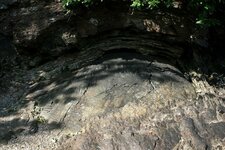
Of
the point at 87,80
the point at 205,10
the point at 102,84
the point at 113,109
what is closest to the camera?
the point at 113,109

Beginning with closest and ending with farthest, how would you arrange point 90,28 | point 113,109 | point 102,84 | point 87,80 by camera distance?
1. point 113,109
2. point 102,84
3. point 87,80
4. point 90,28

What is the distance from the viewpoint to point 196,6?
275 inches

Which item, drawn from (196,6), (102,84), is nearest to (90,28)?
(102,84)

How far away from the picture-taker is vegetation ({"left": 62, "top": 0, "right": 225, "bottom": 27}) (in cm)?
662

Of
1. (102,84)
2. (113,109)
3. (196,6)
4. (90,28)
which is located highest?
(196,6)

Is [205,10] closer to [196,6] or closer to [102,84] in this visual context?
[196,6]

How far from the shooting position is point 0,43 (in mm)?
8133

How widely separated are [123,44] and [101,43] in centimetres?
42

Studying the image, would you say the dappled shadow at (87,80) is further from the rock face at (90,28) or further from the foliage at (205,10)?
the foliage at (205,10)

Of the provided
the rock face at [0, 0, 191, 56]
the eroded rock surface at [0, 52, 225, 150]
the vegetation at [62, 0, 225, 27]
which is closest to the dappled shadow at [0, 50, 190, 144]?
the eroded rock surface at [0, 52, 225, 150]

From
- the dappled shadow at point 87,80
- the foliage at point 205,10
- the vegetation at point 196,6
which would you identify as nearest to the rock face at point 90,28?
the vegetation at point 196,6

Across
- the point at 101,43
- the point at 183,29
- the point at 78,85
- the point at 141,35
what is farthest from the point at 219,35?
the point at 78,85

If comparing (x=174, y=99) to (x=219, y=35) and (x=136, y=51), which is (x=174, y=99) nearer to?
(x=136, y=51)

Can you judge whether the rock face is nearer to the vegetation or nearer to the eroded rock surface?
the vegetation
